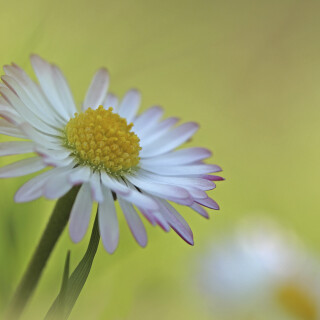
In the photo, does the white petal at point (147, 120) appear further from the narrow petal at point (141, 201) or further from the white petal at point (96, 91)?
the narrow petal at point (141, 201)

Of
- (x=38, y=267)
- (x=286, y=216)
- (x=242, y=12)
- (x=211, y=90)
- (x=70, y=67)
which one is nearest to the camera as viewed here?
(x=38, y=267)

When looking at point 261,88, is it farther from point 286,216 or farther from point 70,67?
point 70,67

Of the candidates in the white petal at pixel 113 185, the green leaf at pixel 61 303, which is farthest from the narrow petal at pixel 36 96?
the green leaf at pixel 61 303

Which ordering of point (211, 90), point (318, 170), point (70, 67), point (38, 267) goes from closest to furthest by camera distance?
point (38, 267)
point (70, 67)
point (318, 170)
point (211, 90)

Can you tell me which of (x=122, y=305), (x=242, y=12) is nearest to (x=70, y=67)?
(x=122, y=305)

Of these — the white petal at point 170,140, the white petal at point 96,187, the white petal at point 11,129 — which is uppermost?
the white petal at point 170,140
